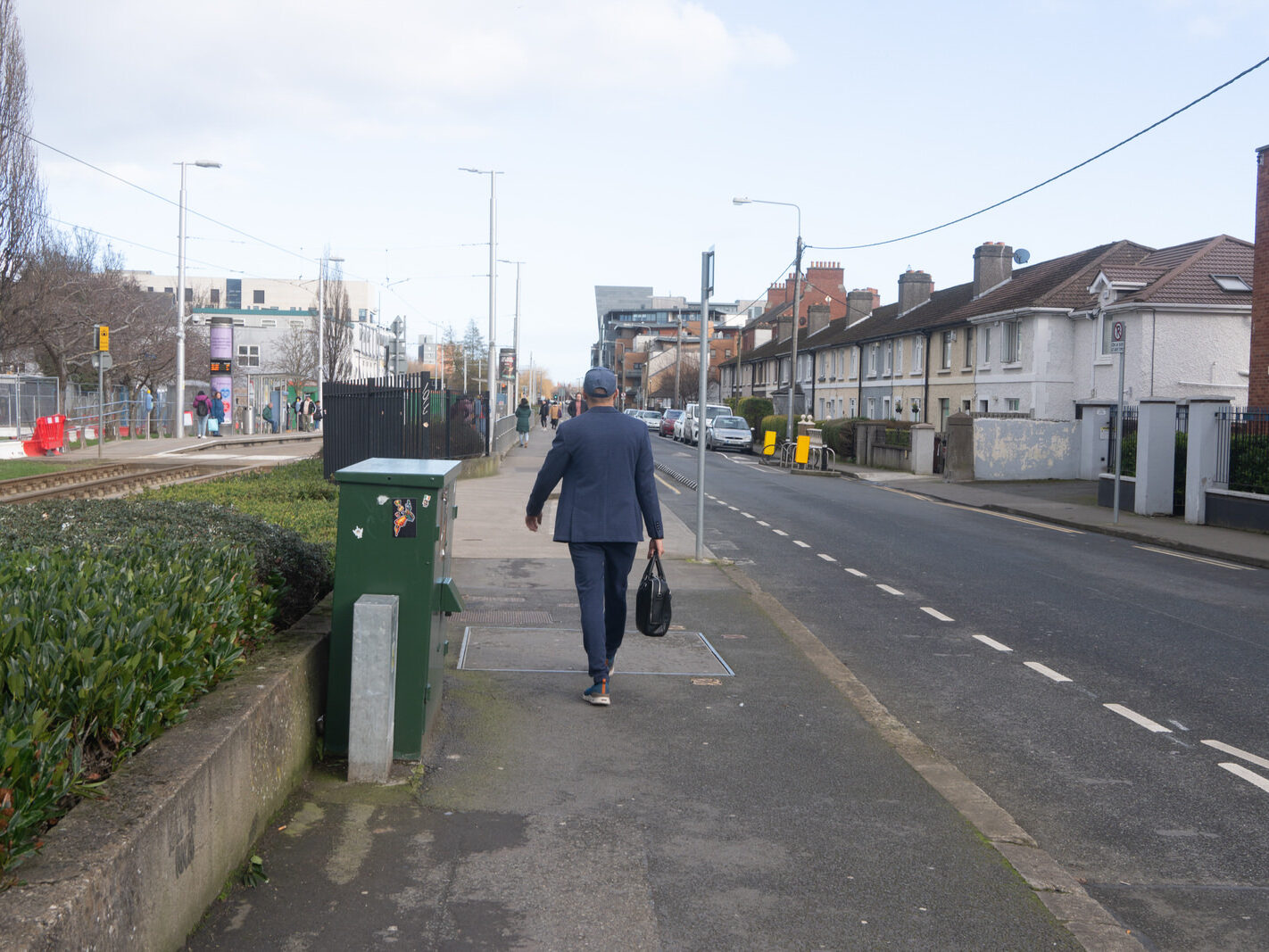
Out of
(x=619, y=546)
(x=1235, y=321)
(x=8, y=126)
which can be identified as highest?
(x=8, y=126)

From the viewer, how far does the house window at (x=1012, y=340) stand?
3962 cm

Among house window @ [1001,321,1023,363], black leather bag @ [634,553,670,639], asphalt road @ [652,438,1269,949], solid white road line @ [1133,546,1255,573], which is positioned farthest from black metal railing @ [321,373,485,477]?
house window @ [1001,321,1023,363]

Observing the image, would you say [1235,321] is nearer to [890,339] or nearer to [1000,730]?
[890,339]

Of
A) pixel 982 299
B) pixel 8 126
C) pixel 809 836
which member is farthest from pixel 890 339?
pixel 809 836

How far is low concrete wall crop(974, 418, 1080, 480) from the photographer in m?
31.4

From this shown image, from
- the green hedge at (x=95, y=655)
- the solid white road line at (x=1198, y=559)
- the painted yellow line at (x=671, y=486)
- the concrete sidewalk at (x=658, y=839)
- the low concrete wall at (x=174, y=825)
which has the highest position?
the green hedge at (x=95, y=655)

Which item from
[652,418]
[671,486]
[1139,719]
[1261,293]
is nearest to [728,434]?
[671,486]

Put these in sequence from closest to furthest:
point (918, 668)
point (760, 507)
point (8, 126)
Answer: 1. point (918, 668)
2. point (760, 507)
3. point (8, 126)

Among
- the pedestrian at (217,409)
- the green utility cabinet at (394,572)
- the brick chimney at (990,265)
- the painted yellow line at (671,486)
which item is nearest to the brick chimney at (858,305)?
the brick chimney at (990,265)

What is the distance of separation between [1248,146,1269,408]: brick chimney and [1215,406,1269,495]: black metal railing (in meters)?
5.55

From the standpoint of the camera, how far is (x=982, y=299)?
145 ft

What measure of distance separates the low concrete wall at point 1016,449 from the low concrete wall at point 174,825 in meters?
28.8

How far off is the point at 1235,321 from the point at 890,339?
58.9 ft

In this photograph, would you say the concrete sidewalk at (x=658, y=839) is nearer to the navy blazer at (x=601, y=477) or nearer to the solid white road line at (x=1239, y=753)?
the navy blazer at (x=601, y=477)
